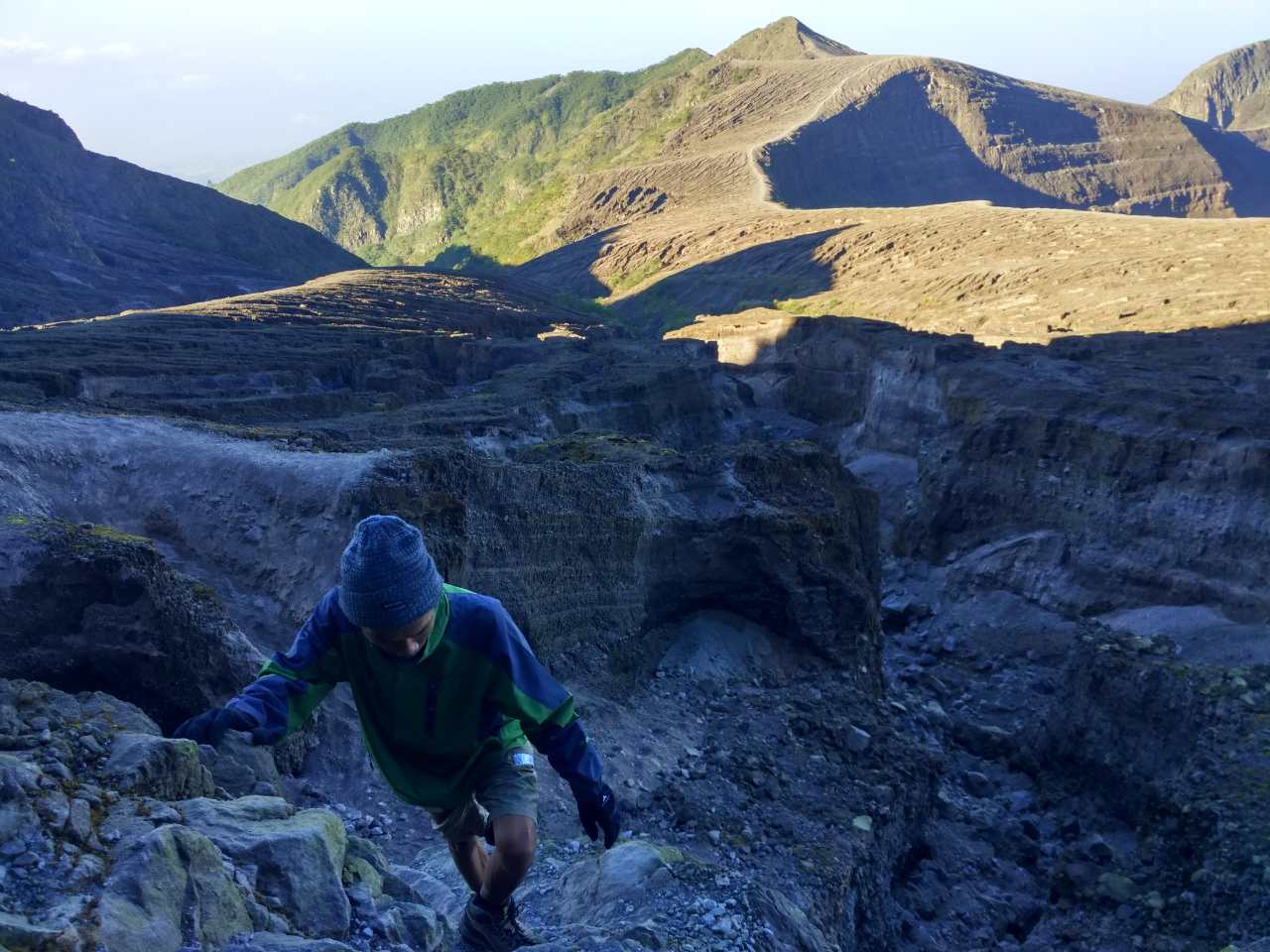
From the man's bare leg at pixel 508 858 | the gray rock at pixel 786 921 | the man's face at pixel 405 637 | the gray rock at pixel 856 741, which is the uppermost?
the man's face at pixel 405 637

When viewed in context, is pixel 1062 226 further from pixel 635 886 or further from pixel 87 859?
pixel 87 859

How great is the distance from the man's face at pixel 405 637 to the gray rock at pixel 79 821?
891 millimetres

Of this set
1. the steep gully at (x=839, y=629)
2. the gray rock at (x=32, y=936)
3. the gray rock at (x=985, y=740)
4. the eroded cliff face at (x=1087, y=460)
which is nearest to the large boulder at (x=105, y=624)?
the steep gully at (x=839, y=629)

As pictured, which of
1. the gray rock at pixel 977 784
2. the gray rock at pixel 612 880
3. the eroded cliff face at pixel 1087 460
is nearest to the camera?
the gray rock at pixel 612 880

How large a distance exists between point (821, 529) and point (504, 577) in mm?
3342

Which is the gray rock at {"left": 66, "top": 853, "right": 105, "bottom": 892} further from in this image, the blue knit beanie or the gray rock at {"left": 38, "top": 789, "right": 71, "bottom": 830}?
the blue knit beanie

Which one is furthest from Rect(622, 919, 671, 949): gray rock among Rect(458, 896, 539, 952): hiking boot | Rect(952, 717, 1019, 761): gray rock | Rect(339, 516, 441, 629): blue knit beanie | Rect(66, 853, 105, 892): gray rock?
Rect(952, 717, 1019, 761): gray rock

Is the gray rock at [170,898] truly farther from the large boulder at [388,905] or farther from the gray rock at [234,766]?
the gray rock at [234,766]

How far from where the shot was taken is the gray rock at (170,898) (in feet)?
8.09

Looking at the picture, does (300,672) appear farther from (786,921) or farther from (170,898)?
(786,921)

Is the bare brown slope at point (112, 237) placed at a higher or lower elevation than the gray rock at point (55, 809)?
higher

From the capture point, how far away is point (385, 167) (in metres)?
94.4

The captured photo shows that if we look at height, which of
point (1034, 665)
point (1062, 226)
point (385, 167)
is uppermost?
point (385, 167)

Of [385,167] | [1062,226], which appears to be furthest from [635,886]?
[385,167]
